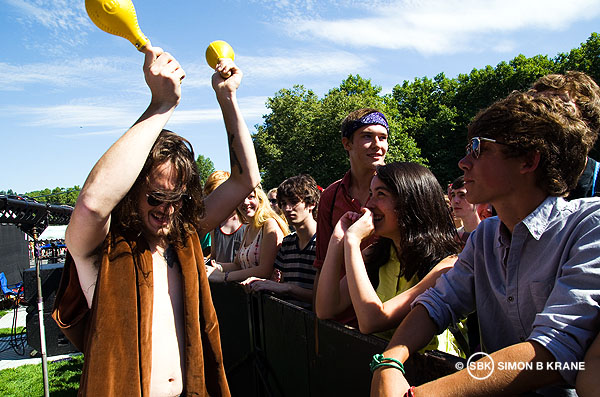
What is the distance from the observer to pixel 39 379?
633 cm

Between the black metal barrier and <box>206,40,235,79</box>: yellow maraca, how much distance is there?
1413mm

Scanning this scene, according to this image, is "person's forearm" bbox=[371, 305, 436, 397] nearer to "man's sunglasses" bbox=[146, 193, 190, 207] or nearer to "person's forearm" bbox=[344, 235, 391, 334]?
"person's forearm" bbox=[344, 235, 391, 334]

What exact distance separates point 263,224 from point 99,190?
2.83m

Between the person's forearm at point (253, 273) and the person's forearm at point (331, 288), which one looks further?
the person's forearm at point (253, 273)

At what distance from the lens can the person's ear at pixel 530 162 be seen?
4.77 feet

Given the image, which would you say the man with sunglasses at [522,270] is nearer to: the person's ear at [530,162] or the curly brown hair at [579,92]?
the person's ear at [530,162]

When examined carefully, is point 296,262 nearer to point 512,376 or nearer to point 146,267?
point 146,267

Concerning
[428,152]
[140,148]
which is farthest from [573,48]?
[140,148]

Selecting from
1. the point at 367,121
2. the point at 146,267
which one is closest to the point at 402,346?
the point at 146,267

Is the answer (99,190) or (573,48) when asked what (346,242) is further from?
(573,48)

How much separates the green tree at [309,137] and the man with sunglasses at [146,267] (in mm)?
25774

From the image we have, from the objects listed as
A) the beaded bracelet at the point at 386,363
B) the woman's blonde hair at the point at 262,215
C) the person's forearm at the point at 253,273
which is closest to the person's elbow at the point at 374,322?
the beaded bracelet at the point at 386,363

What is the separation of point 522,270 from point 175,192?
1275mm

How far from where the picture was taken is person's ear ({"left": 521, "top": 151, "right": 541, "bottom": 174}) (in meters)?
1.45
